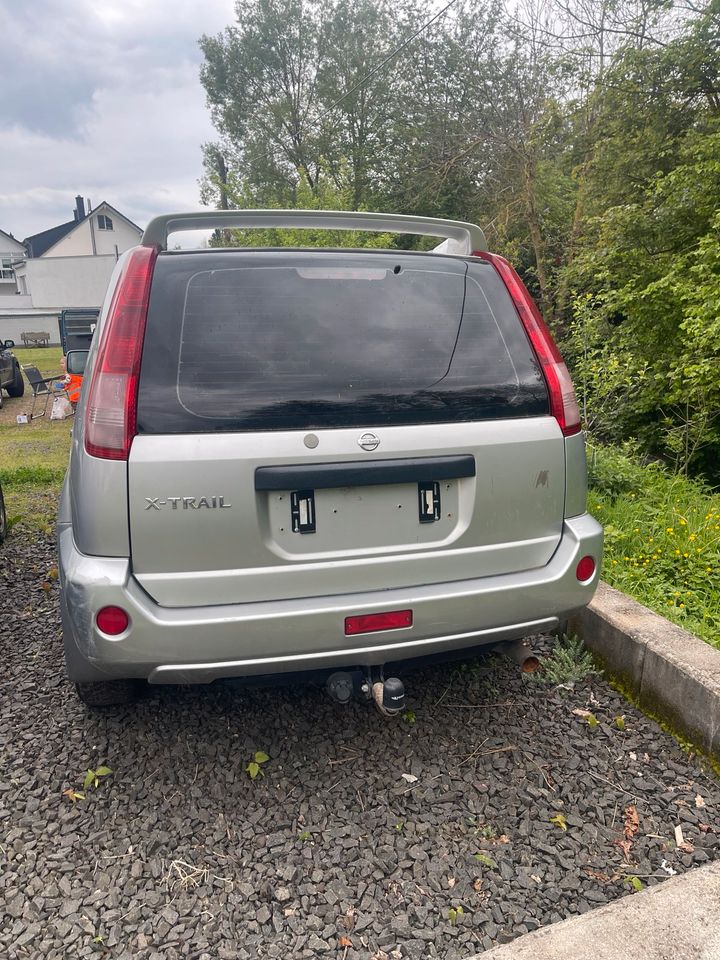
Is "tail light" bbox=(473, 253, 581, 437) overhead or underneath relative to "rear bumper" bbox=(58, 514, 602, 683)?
overhead

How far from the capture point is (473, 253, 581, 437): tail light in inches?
92.6

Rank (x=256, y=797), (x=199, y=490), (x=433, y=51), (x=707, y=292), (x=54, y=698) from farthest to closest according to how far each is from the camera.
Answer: (x=433, y=51) → (x=707, y=292) → (x=54, y=698) → (x=256, y=797) → (x=199, y=490)

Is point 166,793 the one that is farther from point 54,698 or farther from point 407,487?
point 407,487

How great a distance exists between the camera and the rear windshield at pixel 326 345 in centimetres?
200

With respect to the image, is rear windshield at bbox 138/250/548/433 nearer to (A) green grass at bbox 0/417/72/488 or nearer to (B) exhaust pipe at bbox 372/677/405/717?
(B) exhaust pipe at bbox 372/677/405/717

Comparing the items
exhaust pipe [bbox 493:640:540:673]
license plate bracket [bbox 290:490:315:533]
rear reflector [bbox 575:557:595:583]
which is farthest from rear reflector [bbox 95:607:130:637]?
rear reflector [bbox 575:557:595:583]

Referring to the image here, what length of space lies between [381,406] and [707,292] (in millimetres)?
4515

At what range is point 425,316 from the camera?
2281mm

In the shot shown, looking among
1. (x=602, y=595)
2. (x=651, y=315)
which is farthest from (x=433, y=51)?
(x=602, y=595)

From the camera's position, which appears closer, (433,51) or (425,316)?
(425,316)

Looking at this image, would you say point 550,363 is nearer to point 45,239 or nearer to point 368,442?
point 368,442

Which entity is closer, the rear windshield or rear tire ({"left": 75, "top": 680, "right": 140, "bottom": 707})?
the rear windshield

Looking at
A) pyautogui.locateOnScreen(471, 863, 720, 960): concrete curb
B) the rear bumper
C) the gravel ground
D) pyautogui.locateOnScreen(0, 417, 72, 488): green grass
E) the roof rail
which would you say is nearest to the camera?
pyautogui.locateOnScreen(471, 863, 720, 960): concrete curb

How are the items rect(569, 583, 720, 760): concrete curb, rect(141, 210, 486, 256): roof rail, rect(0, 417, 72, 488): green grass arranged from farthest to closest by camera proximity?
1. rect(0, 417, 72, 488): green grass
2. rect(569, 583, 720, 760): concrete curb
3. rect(141, 210, 486, 256): roof rail
